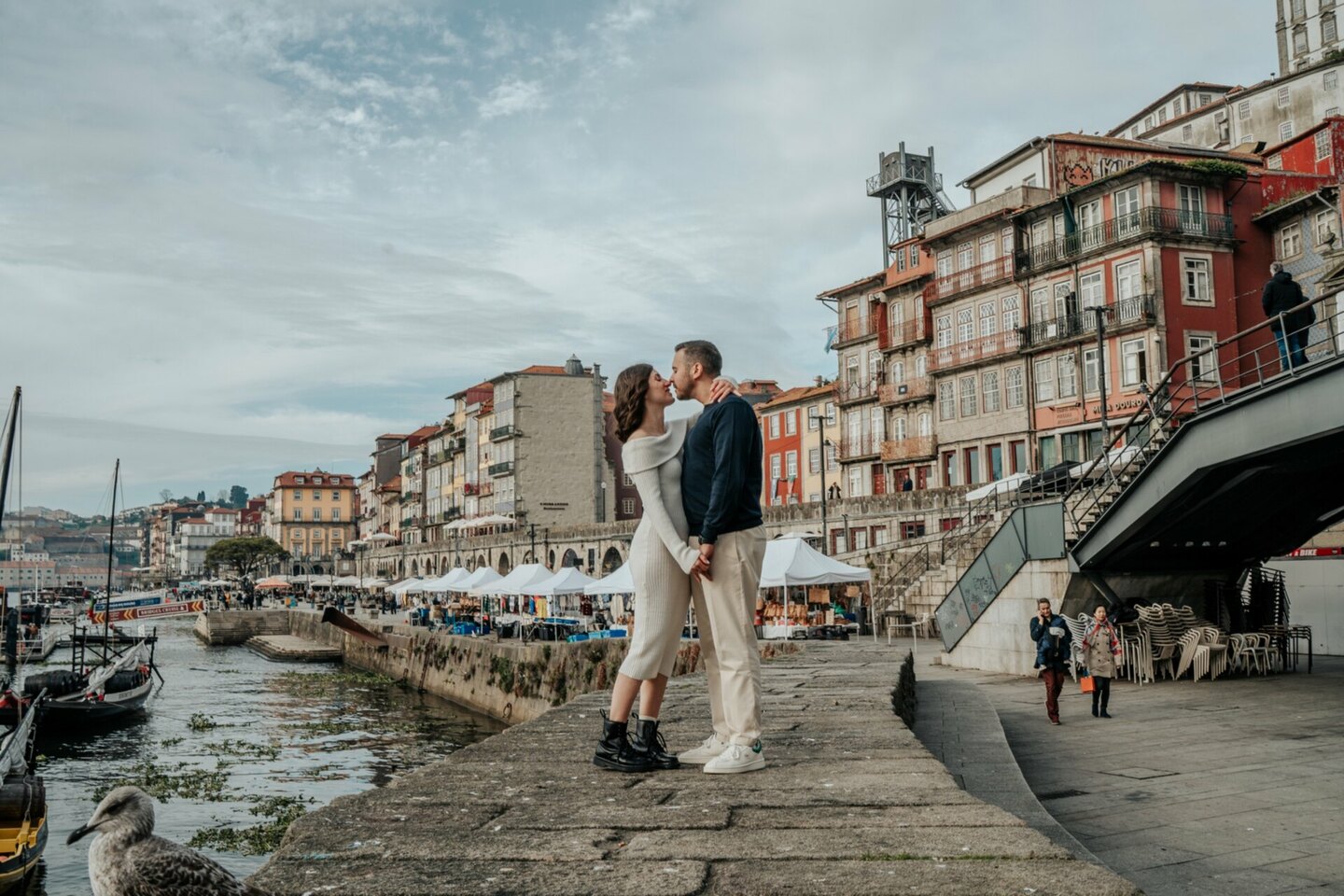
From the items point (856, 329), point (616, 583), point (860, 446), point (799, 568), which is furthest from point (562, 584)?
point (856, 329)

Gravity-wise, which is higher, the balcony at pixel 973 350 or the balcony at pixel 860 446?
the balcony at pixel 973 350

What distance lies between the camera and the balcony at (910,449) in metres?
50.8

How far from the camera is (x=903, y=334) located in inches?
2131

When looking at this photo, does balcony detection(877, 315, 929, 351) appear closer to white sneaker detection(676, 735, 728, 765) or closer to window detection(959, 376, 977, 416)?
window detection(959, 376, 977, 416)

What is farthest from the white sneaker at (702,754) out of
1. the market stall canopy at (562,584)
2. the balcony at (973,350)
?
the balcony at (973,350)

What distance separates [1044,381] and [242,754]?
32654mm

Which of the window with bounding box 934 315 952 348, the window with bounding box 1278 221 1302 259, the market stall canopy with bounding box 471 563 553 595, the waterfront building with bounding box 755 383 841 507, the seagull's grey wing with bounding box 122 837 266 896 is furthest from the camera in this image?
the waterfront building with bounding box 755 383 841 507

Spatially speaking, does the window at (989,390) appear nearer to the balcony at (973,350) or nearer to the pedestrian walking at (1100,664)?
the balcony at (973,350)

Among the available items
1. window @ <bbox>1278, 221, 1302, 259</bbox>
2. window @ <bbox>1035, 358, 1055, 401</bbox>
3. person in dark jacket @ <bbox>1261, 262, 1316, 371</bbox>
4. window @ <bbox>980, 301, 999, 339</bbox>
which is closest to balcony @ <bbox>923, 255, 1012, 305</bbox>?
window @ <bbox>980, 301, 999, 339</bbox>

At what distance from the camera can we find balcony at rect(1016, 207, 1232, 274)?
41625 millimetres

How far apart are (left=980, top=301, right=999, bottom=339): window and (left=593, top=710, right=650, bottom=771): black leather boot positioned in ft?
148

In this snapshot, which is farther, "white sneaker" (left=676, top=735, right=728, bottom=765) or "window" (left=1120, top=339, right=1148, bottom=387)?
"window" (left=1120, top=339, right=1148, bottom=387)

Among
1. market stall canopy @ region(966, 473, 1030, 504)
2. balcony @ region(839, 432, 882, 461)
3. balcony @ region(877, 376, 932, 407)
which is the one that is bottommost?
market stall canopy @ region(966, 473, 1030, 504)

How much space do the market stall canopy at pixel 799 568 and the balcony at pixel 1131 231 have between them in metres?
24.3
